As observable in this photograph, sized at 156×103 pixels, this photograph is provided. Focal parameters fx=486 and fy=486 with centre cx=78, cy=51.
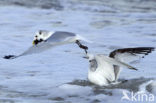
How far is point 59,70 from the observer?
6.54 meters

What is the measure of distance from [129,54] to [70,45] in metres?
2.63

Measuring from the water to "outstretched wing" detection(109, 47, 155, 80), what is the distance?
29cm

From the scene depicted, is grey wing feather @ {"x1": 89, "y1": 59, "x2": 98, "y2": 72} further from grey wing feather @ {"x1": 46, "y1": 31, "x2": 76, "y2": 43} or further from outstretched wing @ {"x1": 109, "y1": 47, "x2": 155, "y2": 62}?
grey wing feather @ {"x1": 46, "y1": 31, "x2": 76, "y2": 43}

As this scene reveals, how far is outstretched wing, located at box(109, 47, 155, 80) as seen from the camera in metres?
5.64

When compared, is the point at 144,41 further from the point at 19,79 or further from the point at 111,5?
the point at 111,5

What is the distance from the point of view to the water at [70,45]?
215 inches

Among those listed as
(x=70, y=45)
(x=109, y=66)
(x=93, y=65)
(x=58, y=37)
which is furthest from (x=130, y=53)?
(x=70, y=45)

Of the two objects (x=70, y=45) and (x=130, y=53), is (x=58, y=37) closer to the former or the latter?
(x=130, y=53)

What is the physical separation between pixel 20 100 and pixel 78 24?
207 inches

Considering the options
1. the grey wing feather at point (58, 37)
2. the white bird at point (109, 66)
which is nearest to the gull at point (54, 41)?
the grey wing feather at point (58, 37)

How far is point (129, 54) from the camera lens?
5.74 meters

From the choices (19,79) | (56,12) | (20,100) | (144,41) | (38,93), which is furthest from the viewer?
(56,12)

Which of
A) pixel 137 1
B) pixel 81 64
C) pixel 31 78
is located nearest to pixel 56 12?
pixel 137 1

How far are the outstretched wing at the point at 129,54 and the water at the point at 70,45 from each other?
0.29 m
